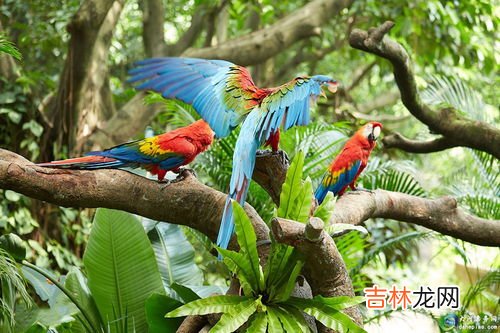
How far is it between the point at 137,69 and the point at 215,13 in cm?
299

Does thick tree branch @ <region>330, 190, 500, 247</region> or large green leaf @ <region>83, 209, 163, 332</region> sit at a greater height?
thick tree branch @ <region>330, 190, 500, 247</region>

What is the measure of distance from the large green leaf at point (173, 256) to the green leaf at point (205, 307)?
997 millimetres

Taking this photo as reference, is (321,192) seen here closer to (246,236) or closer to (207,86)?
(207,86)

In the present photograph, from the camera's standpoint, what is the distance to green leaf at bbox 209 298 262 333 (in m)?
1.64

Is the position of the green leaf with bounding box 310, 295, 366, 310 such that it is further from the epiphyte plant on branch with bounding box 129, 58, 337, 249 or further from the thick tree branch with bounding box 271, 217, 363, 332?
the epiphyte plant on branch with bounding box 129, 58, 337, 249

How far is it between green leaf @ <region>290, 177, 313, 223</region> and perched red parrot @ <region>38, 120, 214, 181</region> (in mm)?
415

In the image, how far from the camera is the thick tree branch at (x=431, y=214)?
236cm

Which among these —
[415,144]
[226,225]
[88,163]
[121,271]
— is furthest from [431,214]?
[88,163]

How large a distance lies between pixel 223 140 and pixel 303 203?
4.35 ft

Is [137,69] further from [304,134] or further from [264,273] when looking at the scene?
[304,134]

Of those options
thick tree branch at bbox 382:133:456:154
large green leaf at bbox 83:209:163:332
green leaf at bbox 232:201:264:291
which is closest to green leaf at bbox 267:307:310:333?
green leaf at bbox 232:201:264:291

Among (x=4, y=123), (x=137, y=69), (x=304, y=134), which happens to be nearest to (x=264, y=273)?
(x=137, y=69)

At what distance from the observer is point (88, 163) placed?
178 cm

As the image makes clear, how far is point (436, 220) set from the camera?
2.42 m
